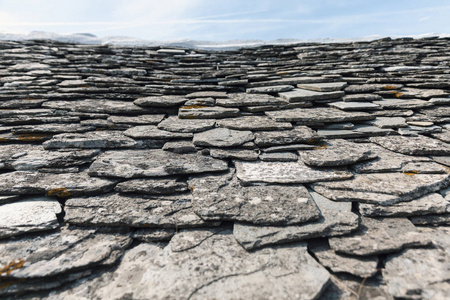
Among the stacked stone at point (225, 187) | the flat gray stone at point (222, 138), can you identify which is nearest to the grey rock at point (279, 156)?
the stacked stone at point (225, 187)

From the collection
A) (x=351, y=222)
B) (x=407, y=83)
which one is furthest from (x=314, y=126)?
(x=407, y=83)

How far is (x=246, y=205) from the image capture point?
4.74 feet

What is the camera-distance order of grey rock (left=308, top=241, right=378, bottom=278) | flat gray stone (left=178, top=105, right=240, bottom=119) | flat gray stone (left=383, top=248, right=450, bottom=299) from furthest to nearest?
1. flat gray stone (left=178, top=105, right=240, bottom=119)
2. grey rock (left=308, top=241, right=378, bottom=278)
3. flat gray stone (left=383, top=248, right=450, bottom=299)

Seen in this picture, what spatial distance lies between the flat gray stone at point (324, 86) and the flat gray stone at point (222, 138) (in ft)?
3.79

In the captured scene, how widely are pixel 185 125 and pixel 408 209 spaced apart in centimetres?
Answer: 171

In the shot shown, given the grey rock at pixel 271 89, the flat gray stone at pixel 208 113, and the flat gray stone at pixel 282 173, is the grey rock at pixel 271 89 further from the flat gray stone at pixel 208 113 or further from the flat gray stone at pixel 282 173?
the flat gray stone at pixel 282 173

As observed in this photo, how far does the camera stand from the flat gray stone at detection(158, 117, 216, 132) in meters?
2.09

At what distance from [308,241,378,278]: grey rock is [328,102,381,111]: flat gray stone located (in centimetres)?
Answer: 153

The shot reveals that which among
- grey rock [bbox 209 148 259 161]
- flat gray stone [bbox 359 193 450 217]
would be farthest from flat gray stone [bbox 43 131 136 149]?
flat gray stone [bbox 359 193 450 217]

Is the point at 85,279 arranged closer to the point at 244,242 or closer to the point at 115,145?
the point at 244,242

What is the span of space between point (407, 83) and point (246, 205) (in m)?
2.70

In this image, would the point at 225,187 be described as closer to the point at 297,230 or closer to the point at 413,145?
the point at 297,230

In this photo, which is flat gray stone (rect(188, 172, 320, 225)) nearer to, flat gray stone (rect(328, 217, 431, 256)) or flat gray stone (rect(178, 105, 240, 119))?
flat gray stone (rect(328, 217, 431, 256))

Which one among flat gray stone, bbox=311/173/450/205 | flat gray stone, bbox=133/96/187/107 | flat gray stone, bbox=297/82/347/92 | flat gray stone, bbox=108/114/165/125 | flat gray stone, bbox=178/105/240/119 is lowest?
flat gray stone, bbox=311/173/450/205
